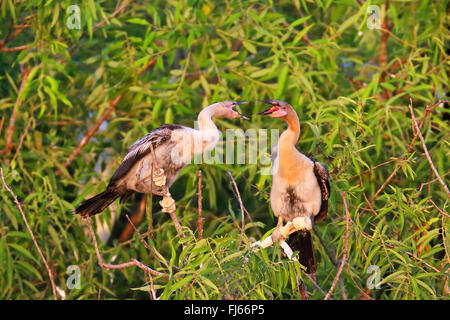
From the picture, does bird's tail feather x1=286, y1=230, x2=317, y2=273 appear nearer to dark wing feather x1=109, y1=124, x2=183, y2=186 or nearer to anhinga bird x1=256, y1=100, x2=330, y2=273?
anhinga bird x1=256, y1=100, x2=330, y2=273

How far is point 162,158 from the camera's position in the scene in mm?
2693

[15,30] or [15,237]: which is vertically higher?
[15,30]

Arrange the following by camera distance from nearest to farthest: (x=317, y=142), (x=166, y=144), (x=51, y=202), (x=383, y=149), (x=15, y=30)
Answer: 1. (x=166, y=144)
2. (x=317, y=142)
3. (x=51, y=202)
4. (x=383, y=149)
5. (x=15, y=30)

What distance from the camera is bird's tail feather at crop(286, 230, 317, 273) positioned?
321cm

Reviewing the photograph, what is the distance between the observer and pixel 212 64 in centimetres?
442

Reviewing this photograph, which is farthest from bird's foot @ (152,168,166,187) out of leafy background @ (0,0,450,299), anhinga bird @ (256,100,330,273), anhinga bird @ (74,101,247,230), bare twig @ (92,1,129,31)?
bare twig @ (92,1,129,31)

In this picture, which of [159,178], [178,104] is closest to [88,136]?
[178,104]

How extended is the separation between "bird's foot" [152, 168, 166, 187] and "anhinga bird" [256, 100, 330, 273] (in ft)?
1.38

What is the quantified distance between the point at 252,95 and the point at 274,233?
1767 mm

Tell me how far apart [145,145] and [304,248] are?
871mm

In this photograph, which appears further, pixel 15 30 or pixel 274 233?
pixel 15 30
